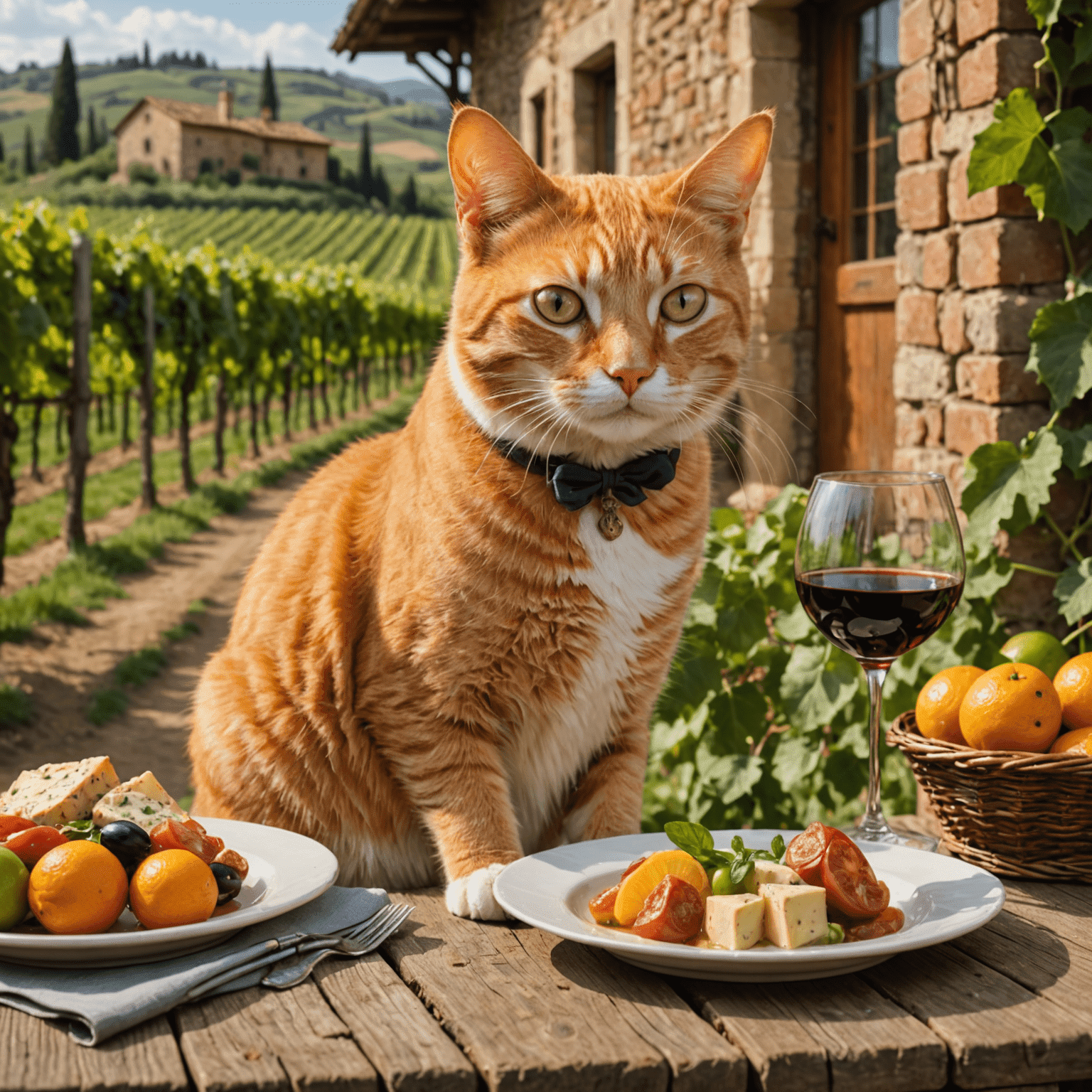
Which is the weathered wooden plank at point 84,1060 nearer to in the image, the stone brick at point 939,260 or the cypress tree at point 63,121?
the stone brick at point 939,260

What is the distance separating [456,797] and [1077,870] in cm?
94

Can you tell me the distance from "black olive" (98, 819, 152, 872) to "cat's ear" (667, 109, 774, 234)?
124 cm

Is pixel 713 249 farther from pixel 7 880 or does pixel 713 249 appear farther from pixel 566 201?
pixel 7 880

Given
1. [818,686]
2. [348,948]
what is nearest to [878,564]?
[348,948]

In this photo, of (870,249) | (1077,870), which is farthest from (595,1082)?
(870,249)

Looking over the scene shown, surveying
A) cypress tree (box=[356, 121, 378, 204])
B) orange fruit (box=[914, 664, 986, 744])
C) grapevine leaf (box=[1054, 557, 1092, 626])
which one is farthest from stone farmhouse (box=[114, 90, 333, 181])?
orange fruit (box=[914, 664, 986, 744])

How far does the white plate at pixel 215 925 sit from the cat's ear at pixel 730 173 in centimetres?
117

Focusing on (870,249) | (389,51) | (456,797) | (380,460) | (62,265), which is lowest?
(456,797)

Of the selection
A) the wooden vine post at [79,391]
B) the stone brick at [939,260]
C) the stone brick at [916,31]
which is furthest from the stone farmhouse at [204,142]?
the stone brick at [939,260]

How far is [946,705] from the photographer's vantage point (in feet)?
5.87

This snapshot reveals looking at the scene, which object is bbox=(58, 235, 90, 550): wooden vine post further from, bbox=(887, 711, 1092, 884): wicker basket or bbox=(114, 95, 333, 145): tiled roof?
bbox=(114, 95, 333, 145): tiled roof

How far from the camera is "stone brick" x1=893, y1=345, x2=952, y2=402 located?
3.54 meters

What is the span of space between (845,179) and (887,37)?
65 centimetres

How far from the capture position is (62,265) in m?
8.94
